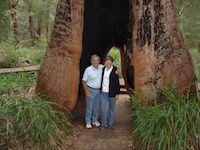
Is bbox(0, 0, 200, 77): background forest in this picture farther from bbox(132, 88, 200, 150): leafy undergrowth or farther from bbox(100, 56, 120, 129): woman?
bbox(132, 88, 200, 150): leafy undergrowth

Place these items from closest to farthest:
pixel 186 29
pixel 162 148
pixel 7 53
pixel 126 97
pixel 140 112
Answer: pixel 162 148 → pixel 140 112 → pixel 126 97 → pixel 7 53 → pixel 186 29

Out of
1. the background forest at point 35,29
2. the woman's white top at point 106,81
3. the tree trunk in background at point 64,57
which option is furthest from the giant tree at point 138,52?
the background forest at point 35,29

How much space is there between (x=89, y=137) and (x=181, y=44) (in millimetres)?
2293

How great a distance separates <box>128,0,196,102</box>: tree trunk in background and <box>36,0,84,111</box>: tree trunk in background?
110 centimetres

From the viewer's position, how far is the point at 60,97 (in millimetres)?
3814

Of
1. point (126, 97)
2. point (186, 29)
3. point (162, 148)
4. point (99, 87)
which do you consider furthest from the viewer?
point (186, 29)

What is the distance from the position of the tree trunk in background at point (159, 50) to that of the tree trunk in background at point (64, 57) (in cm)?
110

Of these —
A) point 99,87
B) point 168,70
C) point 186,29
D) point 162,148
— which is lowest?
point 162,148

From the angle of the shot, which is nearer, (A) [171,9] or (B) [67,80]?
Result: (A) [171,9]

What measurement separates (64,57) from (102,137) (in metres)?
1.61

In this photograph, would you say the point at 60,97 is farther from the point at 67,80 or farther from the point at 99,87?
the point at 99,87

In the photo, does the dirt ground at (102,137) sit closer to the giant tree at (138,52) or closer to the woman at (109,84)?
the woman at (109,84)

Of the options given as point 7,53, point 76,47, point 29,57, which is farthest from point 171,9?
point 29,57

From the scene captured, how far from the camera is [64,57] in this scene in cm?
379
